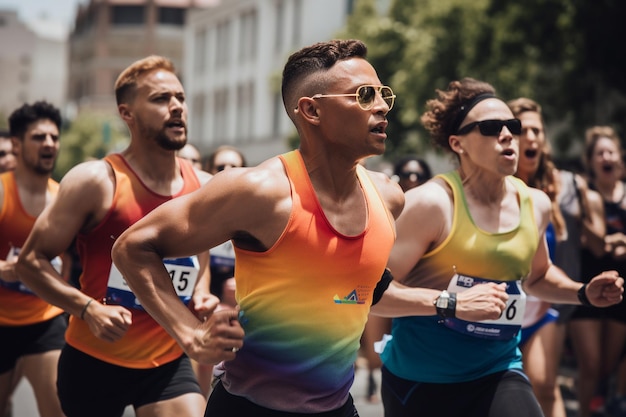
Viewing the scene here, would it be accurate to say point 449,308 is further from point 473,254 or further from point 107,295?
point 107,295

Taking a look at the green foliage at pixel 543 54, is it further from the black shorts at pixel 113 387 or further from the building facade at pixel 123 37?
the building facade at pixel 123 37

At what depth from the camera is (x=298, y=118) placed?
3562 mm

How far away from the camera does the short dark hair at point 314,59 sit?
3514 mm

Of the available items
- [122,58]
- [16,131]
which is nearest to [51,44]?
[122,58]

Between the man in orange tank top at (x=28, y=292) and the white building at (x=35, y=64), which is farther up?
the man in orange tank top at (x=28, y=292)

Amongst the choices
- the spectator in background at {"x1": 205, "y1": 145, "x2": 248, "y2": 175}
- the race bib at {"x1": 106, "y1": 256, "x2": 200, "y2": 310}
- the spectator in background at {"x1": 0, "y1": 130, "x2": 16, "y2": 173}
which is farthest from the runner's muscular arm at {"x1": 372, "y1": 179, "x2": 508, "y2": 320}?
the spectator in background at {"x1": 0, "y1": 130, "x2": 16, "y2": 173}

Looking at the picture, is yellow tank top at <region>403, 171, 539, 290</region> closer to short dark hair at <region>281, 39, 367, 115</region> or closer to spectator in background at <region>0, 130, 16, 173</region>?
short dark hair at <region>281, 39, 367, 115</region>

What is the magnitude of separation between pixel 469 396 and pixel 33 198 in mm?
3111

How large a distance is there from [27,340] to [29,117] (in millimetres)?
1474

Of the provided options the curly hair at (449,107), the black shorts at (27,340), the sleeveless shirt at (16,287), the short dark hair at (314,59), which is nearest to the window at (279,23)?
the sleeveless shirt at (16,287)

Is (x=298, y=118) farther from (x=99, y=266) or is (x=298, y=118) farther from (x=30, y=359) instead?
(x=30, y=359)

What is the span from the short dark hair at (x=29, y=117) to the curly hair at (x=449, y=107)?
8.74 ft

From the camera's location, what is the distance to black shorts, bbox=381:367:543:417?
4508mm

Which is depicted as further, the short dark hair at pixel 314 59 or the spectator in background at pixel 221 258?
the spectator in background at pixel 221 258
